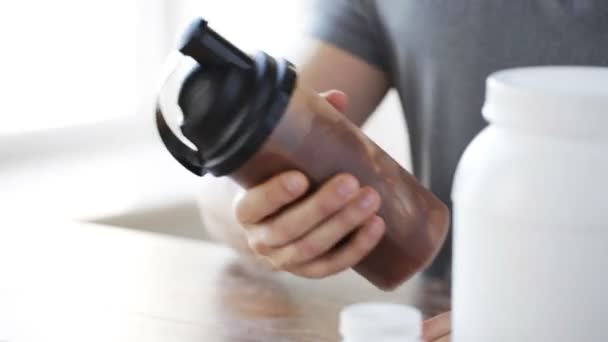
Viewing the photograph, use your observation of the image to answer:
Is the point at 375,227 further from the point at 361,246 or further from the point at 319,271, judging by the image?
the point at 319,271

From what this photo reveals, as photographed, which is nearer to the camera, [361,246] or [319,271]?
[361,246]

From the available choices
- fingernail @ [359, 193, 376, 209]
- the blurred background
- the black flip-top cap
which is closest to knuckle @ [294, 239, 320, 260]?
fingernail @ [359, 193, 376, 209]

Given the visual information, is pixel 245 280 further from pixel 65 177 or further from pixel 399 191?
pixel 65 177

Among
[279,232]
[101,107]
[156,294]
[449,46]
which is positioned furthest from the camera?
[101,107]

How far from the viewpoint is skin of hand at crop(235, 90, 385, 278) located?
2.24 feet

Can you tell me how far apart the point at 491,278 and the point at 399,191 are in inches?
6.6

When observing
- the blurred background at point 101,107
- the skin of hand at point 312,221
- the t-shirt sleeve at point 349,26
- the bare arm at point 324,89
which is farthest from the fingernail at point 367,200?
the blurred background at point 101,107

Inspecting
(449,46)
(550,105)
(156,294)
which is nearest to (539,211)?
(550,105)

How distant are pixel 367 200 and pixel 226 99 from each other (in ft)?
0.46

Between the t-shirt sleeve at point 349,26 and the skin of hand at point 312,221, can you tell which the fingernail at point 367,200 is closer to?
the skin of hand at point 312,221

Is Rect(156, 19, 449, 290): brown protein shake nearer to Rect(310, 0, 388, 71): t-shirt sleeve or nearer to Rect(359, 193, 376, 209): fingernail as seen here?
Rect(359, 193, 376, 209): fingernail

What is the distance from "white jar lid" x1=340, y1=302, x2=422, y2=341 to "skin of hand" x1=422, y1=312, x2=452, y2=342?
0.26ft

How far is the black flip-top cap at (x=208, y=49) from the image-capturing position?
60 centimetres

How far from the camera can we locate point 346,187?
68 cm
